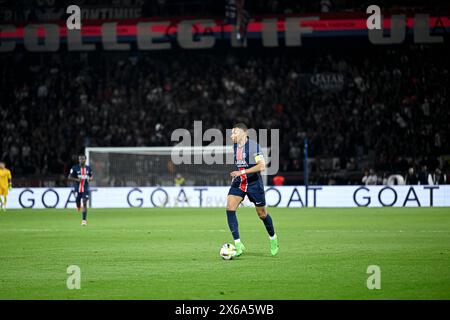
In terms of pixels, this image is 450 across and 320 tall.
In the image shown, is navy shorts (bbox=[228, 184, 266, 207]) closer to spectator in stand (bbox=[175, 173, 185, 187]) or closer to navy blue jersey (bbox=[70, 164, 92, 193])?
navy blue jersey (bbox=[70, 164, 92, 193])

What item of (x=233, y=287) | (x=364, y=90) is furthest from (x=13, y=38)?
(x=233, y=287)

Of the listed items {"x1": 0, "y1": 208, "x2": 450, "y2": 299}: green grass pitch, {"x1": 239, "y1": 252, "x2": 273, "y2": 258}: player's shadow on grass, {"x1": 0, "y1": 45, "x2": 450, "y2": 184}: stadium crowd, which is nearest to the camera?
{"x1": 0, "y1": 208, "x2": 450, "y2": 299}: green grass pitch

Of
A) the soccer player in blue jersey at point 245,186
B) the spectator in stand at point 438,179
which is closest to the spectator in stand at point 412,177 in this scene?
the spectator in stand at point 438,179

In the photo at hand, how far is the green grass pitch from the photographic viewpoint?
10594mm

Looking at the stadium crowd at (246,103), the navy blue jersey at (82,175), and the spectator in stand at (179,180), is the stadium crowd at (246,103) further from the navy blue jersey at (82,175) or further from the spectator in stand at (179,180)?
the navy blue jersey at (82,175)

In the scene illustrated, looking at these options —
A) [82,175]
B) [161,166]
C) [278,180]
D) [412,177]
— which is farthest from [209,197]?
[82,175]

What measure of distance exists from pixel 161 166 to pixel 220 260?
23856mm

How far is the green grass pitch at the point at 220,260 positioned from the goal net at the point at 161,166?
12.2 meters

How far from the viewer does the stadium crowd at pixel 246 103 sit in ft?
130

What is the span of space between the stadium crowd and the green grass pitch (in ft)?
46.2

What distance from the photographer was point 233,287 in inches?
429

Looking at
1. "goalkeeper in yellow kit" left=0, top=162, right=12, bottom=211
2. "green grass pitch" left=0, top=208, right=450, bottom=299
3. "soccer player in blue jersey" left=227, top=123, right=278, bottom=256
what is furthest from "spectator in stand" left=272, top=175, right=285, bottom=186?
"soccer player in blue jersey" left=227, top=123, right=278, bottom=256

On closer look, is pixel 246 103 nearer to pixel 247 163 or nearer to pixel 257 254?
pixel 257 254
